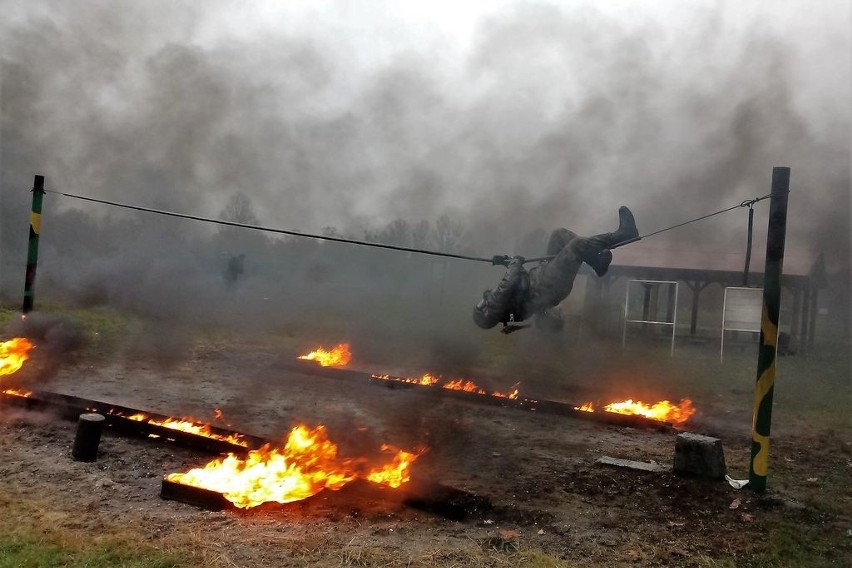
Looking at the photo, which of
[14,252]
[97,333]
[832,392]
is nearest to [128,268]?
[97,333]

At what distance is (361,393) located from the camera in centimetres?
976

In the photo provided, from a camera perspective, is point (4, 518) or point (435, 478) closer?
point (4, 518)

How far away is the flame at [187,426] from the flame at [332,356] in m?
4.73

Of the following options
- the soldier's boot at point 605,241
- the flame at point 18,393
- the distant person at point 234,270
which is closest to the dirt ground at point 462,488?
the flame at point 18,393

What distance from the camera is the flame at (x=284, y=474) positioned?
197 inches

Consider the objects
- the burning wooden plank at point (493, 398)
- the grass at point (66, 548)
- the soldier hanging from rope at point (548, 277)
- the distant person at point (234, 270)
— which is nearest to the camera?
the grass at point (66, 548)

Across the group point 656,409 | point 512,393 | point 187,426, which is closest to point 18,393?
point 187,426

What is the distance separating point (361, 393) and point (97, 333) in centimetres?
608

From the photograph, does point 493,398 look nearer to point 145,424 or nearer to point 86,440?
point 145,424

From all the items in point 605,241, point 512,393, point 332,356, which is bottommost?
point 512,393

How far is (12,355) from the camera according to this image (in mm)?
8281

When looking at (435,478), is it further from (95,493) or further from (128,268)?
(128,268)

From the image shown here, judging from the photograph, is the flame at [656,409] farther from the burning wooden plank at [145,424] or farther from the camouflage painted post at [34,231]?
the camouflage painted post at [34,231]

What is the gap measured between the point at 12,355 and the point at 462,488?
677 cm
